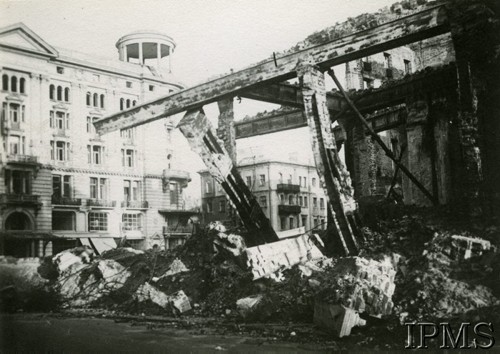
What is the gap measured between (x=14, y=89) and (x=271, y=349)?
13396 millimetres

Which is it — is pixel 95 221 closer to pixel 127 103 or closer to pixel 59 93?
pixel 127 103

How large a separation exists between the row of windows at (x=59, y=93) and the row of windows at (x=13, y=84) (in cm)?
188

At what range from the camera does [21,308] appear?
12.0 metres

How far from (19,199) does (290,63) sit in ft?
34.4

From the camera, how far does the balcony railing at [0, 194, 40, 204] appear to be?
13930mm

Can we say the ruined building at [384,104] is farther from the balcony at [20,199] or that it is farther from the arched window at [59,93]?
the arched window at [59,93]

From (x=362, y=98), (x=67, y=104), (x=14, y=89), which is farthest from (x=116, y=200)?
(x=362, y=98)

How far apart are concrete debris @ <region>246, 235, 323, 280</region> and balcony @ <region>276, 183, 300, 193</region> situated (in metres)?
39.7

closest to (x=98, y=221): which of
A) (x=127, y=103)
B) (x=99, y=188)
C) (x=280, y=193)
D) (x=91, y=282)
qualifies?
(x=99, y=188)

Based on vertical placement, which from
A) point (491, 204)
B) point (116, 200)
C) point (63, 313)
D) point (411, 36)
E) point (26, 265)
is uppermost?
point (411, 36)

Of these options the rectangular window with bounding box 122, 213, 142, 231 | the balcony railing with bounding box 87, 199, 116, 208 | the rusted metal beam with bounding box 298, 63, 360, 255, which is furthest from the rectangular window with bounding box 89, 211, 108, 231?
the rusted metal beam with bounding box 298, 63, 360, 255

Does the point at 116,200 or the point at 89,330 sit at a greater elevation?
the point at 116,200

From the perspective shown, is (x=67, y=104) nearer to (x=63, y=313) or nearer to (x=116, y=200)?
(x=116, y=200)

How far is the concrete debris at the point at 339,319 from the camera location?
6.57 m
